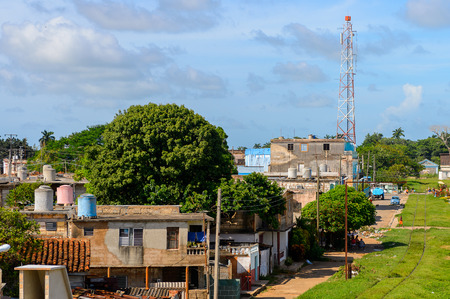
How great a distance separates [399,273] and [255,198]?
1140 centimetres

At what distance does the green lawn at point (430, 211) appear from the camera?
79750 millimetres

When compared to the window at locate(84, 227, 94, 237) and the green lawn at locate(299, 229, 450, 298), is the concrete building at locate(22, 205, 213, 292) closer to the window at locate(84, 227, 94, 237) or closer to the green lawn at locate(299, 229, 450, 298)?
the window at locate(84, 227, 94, 237)

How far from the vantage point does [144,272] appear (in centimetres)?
3741

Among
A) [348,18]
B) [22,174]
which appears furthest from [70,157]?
[348,18]

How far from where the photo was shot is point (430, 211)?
91562 millimetres

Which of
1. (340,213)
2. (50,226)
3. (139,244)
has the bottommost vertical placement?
(139,244)

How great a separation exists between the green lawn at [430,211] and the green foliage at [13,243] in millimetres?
56862

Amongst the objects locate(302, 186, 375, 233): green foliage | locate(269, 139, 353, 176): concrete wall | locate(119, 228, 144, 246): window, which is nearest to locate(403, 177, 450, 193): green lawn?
locate(269, 139, 353, 176): concrete wall

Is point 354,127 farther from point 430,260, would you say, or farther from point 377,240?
point 430,260

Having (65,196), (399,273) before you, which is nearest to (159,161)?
(65,196)

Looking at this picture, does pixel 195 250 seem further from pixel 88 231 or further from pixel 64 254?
pixel 64 254

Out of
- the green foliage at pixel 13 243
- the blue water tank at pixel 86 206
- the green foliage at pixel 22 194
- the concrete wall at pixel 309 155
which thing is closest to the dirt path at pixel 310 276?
the blue water tank at pixel 86 206

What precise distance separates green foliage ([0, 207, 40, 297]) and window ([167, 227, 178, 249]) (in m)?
7.77

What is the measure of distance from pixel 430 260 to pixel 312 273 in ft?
32.5
